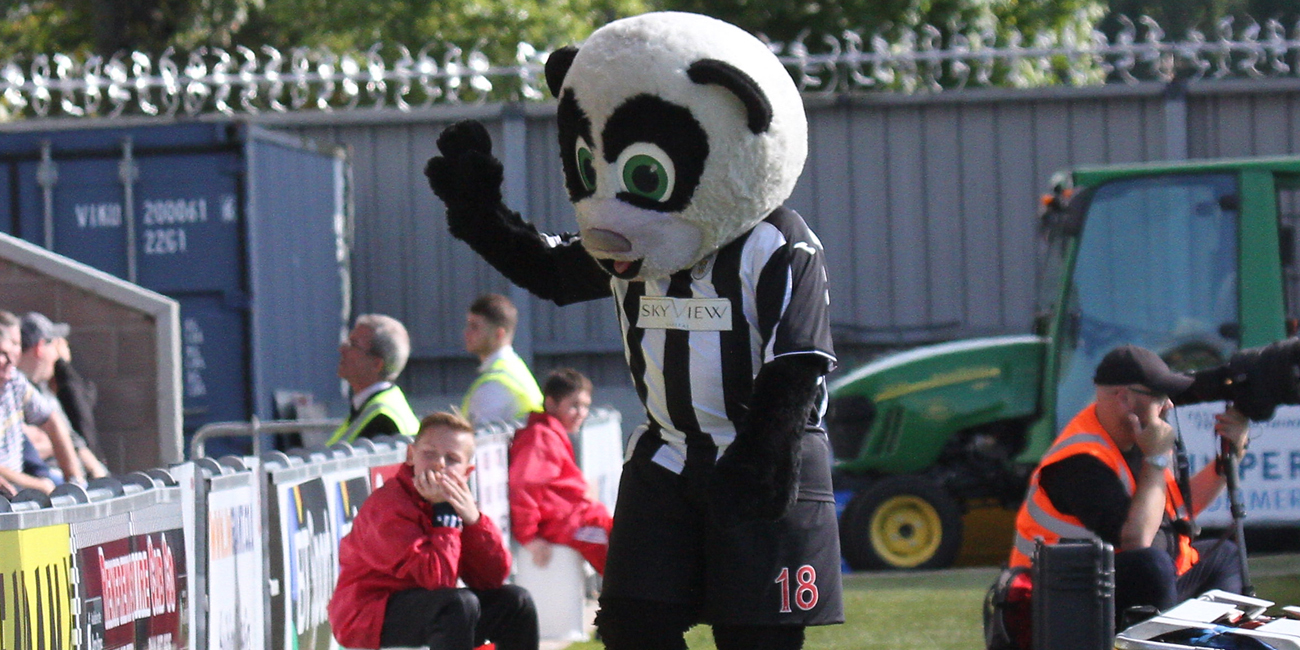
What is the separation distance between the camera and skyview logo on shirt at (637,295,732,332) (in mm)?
3955

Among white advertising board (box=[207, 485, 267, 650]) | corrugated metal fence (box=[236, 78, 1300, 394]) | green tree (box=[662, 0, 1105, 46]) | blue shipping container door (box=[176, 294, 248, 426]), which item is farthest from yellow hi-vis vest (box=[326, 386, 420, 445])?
green tree (box=[662, 0, 1105, 46])

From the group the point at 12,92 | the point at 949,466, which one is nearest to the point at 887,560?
the point at 949,466

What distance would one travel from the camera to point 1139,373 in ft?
18.0

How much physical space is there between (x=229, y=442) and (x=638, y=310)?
653cm

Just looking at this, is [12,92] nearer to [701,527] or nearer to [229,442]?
[229,442]

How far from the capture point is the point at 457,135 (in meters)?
4.46

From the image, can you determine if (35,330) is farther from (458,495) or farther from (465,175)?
(465,175)

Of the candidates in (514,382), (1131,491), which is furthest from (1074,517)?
(514,382)

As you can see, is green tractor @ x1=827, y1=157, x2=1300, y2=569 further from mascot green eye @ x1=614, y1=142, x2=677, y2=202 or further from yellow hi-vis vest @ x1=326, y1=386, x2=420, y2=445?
mascot green eye @ x1=614, y1=142, x2=677, y2=202

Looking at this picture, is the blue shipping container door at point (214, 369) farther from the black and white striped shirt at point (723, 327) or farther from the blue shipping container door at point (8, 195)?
the black and white striped shirt at point (723, 327)

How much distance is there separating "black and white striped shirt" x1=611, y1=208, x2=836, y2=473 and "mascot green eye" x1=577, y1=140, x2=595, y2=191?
29cm

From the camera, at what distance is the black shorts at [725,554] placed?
12.5ft

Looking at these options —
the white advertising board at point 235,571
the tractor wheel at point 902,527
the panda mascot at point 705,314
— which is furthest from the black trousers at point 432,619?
the tractor wheel at point 902,527

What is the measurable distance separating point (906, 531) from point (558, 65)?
234 inches
